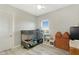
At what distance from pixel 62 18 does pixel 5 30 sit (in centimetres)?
109

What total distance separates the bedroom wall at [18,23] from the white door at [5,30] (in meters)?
0.05

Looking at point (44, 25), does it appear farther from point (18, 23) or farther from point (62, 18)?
point (18, 23)

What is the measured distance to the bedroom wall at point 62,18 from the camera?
5.28ft

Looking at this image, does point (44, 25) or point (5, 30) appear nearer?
point (5, 30)

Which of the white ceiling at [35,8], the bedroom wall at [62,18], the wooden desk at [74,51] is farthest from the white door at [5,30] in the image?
the wooden desk at [74,51]

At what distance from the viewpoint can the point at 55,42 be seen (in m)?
1.75

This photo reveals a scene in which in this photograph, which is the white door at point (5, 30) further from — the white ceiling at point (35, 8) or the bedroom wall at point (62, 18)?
the bedroom wall at point (62, 18)

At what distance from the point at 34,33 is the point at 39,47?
29 cm

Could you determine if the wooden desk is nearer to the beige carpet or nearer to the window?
the beige carpet

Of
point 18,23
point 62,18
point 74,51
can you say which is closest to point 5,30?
point 18,23

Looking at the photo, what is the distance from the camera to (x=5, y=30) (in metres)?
1.67
